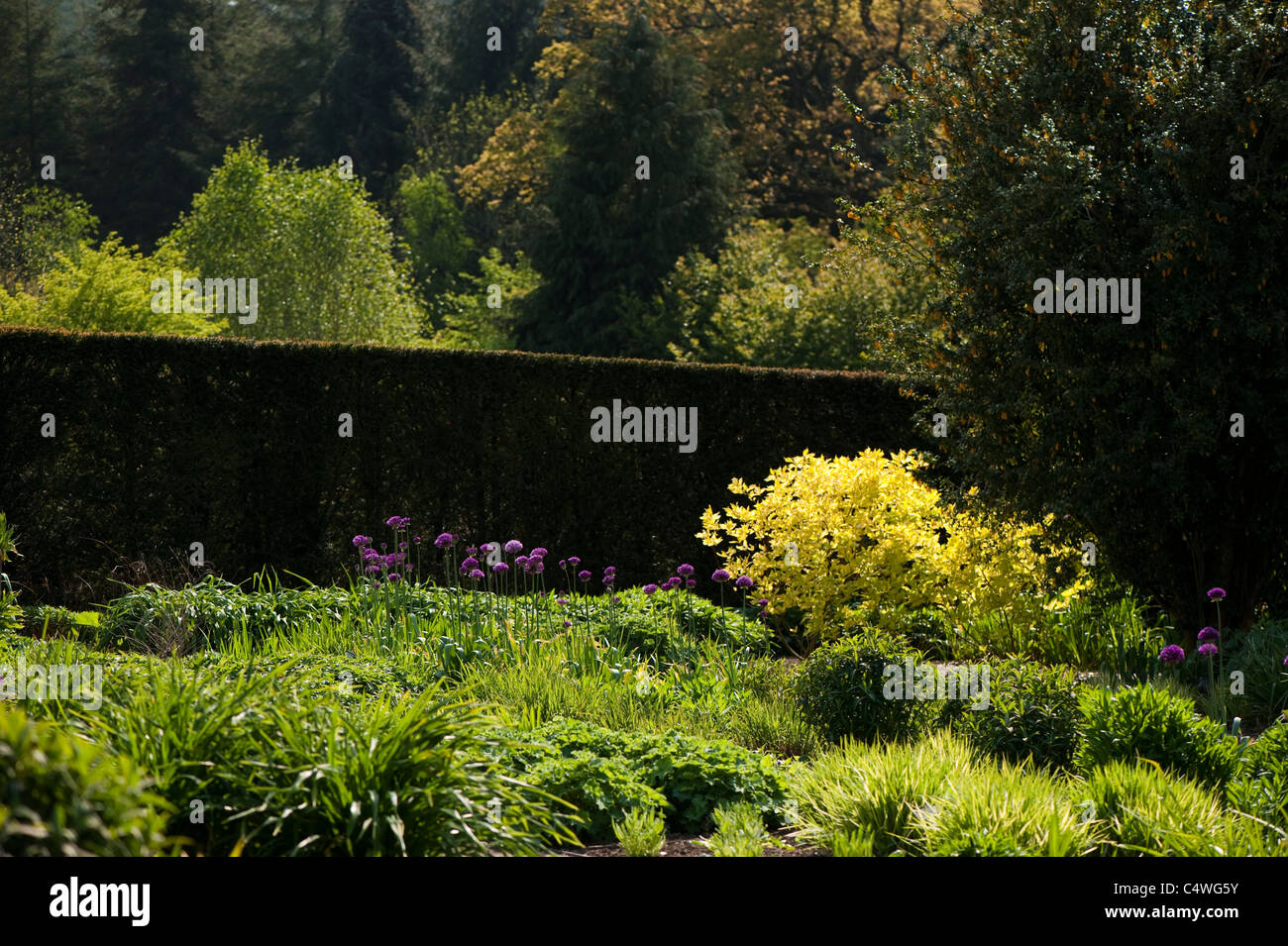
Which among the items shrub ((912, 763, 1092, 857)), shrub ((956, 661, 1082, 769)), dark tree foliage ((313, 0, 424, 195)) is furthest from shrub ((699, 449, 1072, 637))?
dark tree foliage ((313, 0, 424, 195))

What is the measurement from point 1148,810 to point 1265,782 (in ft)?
1.93

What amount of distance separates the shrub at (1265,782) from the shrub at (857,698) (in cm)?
132

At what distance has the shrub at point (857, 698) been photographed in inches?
201

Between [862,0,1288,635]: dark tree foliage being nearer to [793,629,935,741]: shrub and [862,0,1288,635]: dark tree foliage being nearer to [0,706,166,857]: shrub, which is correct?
[793,629,935,741]: shrub

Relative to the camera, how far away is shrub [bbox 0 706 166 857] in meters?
2.21

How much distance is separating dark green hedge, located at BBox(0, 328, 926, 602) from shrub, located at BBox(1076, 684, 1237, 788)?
227 inches

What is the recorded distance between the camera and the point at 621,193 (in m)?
23.4

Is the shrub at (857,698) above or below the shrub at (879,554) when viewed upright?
below

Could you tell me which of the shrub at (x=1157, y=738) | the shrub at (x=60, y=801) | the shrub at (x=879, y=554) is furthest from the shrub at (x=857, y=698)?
the shrub at (x=60, y=801)

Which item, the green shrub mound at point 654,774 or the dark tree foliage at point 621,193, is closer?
the green shrub mound at point 654,774

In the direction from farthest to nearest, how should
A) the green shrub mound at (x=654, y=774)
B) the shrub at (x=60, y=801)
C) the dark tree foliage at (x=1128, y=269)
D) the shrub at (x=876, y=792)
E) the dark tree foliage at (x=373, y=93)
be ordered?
1. the dark tree foliage at (x=373, y=93)
2. the dark tree foliage at (x=1128, y=269)
3. the green shrub mound at (x=654, y=774)
4. the shrub at (x=876, y=792)
5. the shrub at (x=60, y=801)

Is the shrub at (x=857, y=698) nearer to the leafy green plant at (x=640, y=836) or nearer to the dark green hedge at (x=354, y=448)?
the leafy green plant at (x=640, y=836)

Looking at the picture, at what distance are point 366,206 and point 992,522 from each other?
1785cm
